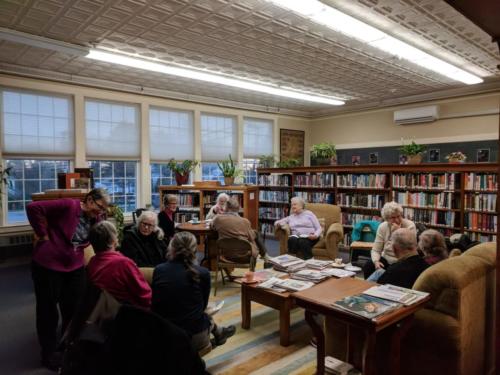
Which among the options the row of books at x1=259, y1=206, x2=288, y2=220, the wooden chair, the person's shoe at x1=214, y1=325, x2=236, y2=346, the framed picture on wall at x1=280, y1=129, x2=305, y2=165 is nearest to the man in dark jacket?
the person's shoe at x1=214, y1=325, x2=236, y2=346

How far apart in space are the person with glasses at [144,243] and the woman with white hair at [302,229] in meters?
2.16

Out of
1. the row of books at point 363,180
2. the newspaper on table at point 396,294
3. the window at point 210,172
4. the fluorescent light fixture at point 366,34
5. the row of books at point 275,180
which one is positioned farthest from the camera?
→ the window at point 210,172

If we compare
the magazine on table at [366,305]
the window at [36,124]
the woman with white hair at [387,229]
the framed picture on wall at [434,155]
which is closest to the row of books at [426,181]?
the woman with white hair at [387,229]

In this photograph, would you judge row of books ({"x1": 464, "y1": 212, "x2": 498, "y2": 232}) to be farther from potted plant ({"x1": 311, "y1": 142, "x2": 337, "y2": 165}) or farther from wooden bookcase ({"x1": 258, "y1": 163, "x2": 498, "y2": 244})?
potted plant ({"x1": 311, "y1": 142, "x2": 337, "y2": 165})

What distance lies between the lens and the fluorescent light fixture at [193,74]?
16.8 ft

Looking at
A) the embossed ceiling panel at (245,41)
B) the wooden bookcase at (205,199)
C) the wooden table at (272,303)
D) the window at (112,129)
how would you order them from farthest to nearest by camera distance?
the window at (112,129), the wooden bookcase at (205,199), the embossed ceiling panel at (245,41), the wooden table at (272,303)

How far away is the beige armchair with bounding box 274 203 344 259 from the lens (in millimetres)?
5137

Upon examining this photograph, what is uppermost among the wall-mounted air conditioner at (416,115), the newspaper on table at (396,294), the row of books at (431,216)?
the wall-mounted air conditioner at (416,115)

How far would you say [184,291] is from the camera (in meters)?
2.28

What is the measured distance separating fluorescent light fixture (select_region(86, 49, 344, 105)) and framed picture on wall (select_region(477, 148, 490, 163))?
3161 millimetres

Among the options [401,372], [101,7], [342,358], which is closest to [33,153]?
[101,7]

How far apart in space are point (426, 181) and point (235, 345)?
4.29 metres

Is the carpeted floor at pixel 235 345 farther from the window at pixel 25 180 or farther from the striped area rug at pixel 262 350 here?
the window at pixel 25 180

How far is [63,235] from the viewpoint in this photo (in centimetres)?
285
